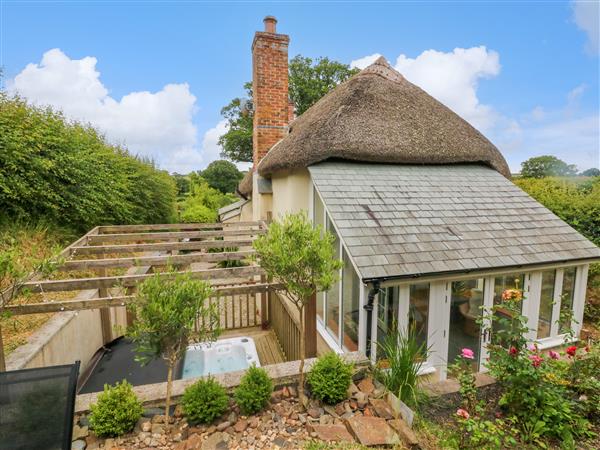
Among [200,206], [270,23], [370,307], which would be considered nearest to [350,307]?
[370,307]

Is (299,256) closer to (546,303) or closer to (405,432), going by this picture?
(405,432)

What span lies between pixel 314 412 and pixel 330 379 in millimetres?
A: 348

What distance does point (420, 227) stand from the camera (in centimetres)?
540

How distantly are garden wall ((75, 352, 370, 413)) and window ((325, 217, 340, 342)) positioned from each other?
5.93 feet

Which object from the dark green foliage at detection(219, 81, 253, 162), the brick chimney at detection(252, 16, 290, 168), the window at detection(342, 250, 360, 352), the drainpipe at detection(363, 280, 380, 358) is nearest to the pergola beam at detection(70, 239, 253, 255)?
the window at detection(342, 250, 360, 352)

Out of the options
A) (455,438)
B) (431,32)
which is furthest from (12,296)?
(431,32)

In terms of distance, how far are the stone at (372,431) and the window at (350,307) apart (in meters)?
2.21

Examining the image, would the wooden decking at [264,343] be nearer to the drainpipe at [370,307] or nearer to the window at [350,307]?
the window at [350,307]

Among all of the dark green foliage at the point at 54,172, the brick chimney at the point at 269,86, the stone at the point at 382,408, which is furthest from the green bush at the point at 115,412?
the brick chimney at the point at 269,86

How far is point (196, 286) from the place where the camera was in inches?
106

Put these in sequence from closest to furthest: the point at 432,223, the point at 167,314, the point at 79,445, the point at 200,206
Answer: the point at 167,314 < the point at 79,445 < the point at 432,223 < the point at 200,206

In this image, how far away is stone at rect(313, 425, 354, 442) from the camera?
2713 mm

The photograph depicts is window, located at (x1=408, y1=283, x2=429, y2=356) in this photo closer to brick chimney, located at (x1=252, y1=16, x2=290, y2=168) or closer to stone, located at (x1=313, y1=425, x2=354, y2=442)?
stone, located at (x1=313, y1=425, x2=354, y2=442)

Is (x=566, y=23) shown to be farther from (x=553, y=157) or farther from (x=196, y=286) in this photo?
(x=553, y=157)
